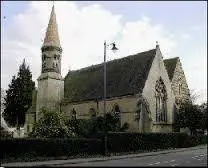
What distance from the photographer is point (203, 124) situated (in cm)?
4669

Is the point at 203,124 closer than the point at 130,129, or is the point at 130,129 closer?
the point at 130,129

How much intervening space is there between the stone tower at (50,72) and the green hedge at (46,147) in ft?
64.6

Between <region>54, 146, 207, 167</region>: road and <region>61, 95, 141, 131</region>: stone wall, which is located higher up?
<region>61, 95, 141, 131</region>: stone wall

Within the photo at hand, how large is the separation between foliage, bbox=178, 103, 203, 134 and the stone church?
43.4 inches

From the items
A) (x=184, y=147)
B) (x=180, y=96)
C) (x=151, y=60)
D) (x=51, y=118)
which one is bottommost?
(x=184, y=147)

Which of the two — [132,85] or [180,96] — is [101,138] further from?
[180,96]

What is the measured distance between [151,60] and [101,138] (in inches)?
631

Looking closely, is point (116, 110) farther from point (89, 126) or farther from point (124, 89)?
point (89, 126)

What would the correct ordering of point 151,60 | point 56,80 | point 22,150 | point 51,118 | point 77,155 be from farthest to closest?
point 56,80 < point 151,60 < point 51,118 < point 77,155 < point 22,150

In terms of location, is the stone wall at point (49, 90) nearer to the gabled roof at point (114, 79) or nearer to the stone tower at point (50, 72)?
the stone tower at point (50, 72)

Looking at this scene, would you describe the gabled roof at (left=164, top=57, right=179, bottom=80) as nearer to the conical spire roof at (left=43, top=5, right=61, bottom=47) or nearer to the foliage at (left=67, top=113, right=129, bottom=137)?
the conical spire roof at (left=43, top=5, right=61, bottom=47)

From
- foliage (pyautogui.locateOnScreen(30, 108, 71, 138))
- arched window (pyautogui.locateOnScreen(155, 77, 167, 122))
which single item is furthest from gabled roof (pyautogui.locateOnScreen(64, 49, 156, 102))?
foliage (pyautogui.locateOnScreen(30, 108, 71, 138))

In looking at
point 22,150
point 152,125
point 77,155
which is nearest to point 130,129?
point 152,125

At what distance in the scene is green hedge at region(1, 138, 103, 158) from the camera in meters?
25.5
